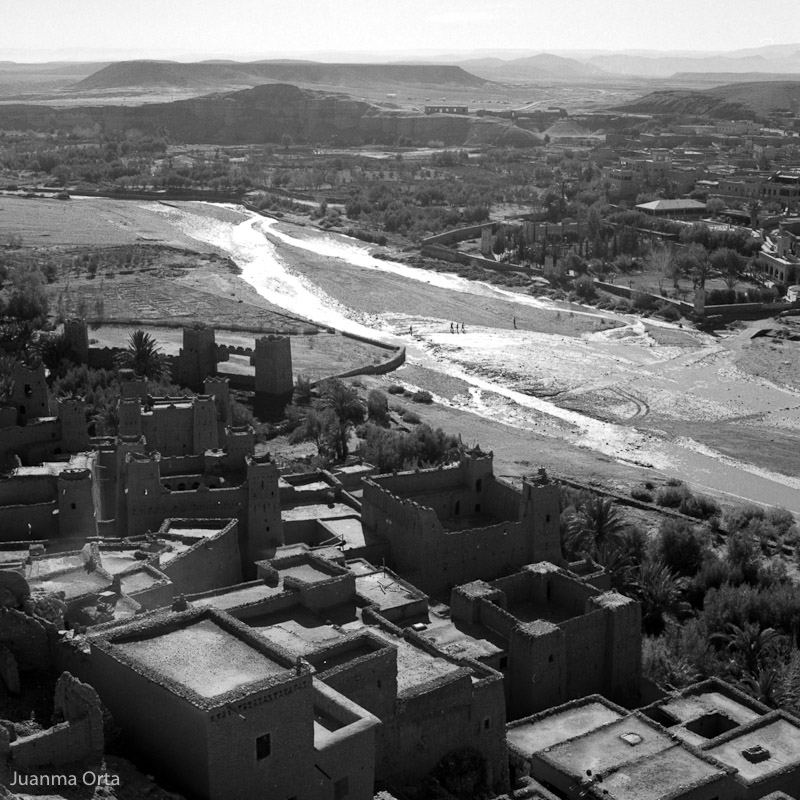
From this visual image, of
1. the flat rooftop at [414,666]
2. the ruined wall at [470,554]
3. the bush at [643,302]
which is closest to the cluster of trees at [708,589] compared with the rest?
the ruined wall at [470,554]

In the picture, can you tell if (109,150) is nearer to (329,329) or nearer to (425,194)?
(425,194)

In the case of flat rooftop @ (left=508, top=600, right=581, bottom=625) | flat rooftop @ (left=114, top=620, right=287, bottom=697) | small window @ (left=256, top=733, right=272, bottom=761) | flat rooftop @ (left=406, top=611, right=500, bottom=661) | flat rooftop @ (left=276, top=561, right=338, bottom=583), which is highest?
flat rooftop @ (left=114, top=620, right=287, bottom=697)

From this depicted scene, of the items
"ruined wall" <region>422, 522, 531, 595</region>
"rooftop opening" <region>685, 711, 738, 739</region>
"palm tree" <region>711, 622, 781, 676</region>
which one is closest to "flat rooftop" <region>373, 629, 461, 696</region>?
"rooftop opening" <region>685, 711, 738, 739</region>

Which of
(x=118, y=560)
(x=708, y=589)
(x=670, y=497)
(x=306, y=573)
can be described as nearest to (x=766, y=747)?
(x=306, y=573)

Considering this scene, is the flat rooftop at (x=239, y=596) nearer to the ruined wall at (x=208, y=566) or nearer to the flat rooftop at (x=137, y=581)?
the flat rooftop at (x=137, y=581)

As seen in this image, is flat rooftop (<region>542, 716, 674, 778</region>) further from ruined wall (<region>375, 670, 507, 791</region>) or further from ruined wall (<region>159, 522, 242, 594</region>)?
ruined wall (<region>159, 522, 242, 594</region>)

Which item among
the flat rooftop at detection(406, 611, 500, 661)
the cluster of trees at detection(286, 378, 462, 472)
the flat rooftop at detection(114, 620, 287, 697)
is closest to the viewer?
the flat rooftop at detection(114, 620, 287, 697)
